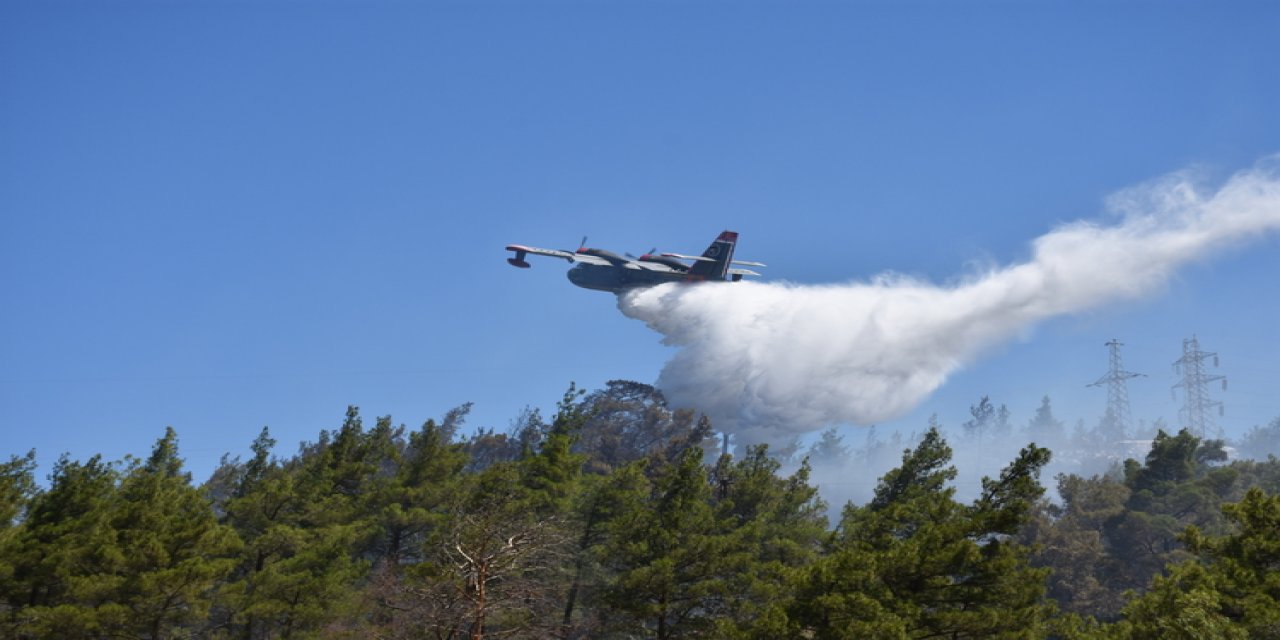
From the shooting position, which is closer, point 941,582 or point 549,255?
point 941,582

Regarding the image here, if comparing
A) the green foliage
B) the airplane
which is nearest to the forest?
the green foliage

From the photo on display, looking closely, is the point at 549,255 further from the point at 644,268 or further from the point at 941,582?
the point at 941,582

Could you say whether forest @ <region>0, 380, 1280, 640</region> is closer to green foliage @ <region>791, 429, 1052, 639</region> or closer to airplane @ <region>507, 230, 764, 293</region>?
green foliage @ <region>791, 429, 1052, 639</region>

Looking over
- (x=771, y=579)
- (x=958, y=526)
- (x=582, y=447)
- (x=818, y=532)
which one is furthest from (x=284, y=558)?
(x=582, y=447)

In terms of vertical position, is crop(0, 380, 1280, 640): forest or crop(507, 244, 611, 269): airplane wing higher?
crop(507, 244, 611, 269): airplane wing

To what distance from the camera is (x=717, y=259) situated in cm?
8231

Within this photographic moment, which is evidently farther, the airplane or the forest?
the airplane

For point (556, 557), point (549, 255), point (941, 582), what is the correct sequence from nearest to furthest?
point (941, 582), point (556, 557), point (549, 255)

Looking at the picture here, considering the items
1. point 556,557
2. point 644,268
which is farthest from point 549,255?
point 556,557

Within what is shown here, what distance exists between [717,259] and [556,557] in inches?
2079

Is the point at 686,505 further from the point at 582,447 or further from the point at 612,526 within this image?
the point at 582,447

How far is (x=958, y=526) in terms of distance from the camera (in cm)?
2425

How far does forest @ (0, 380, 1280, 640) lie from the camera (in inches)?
888

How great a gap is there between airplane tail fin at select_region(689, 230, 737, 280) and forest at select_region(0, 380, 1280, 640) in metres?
32.6
